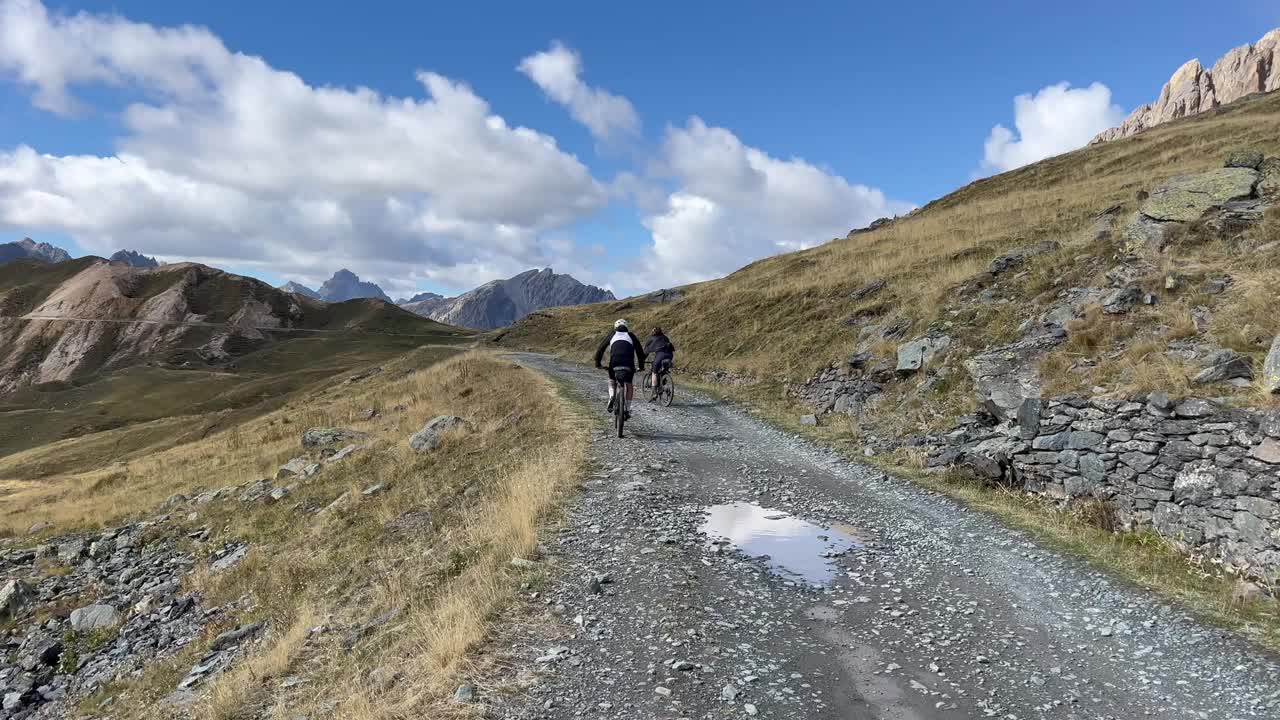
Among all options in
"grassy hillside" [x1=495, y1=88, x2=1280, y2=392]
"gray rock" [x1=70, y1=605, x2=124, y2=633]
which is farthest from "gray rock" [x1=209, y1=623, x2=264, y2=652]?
"grassy hillside" [x1=495, y1=88, x2=1280, y2=392]

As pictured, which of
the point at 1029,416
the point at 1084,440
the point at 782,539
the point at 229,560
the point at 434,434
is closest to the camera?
the point at 782,539

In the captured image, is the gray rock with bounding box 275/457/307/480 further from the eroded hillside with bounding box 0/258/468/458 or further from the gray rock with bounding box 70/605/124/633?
the eroded hillside with bounding box 0/258/468/458

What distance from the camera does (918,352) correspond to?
19578 mm

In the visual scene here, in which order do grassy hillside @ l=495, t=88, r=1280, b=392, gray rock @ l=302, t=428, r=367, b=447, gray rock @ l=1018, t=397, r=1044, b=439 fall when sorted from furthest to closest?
gray rock @ l=302, t=428, r=367, b=447, grassy hillside @ l=495, t=88, r=1280, b=392, gray rock @ l=1018, t=397, r=1044, b=439

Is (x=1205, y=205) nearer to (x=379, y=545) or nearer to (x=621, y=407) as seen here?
(x=621, y=407)

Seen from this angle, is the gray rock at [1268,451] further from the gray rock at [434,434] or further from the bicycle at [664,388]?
the gray rock at [434,434]

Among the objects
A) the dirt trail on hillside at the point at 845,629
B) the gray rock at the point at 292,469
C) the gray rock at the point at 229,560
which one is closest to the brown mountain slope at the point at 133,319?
the gray rock at the point at 292,469

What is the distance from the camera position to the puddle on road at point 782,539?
835cm

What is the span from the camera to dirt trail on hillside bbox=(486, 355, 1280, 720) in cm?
535

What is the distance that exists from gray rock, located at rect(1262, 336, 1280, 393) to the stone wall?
22.1 inches

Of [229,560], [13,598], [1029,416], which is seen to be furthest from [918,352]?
[13,598]

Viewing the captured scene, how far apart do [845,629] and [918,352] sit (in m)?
→ 15.0

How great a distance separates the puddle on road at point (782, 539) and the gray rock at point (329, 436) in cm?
2189

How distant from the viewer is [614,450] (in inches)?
607
